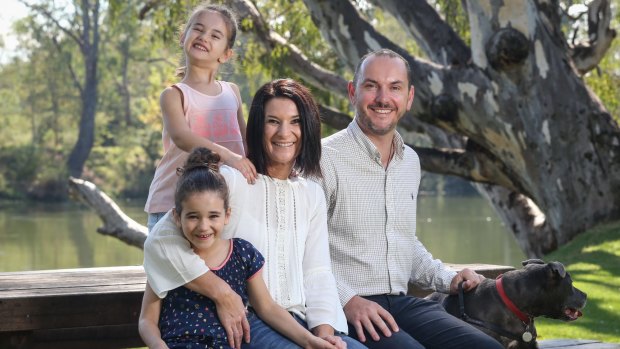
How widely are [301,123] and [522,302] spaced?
110 cm

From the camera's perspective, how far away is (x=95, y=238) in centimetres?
2416

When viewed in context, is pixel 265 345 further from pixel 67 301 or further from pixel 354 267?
pixel 67 301

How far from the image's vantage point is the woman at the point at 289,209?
128 inches

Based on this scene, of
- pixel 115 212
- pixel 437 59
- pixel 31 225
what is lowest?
pixel 31 225

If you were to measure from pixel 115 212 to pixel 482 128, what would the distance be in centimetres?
376

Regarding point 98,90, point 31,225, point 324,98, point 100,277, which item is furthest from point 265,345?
point 98,90

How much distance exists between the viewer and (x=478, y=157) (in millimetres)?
11000

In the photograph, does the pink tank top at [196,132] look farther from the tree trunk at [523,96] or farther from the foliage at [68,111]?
the foliage at [68,111]

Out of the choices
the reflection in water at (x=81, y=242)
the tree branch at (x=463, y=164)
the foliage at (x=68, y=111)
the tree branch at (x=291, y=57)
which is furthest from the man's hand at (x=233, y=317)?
the foliage at (x=68, y=111)

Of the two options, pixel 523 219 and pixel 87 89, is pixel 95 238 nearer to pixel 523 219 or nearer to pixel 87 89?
pixel 523 219

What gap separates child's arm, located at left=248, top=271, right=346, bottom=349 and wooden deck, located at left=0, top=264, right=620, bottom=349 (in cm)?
80

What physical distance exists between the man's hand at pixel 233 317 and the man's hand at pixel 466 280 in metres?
1.07

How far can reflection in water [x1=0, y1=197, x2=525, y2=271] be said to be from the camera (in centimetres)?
1934

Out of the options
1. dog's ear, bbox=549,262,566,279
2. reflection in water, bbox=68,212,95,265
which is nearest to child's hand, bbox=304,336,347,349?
dog's ear, bbox=549,262,566,279
